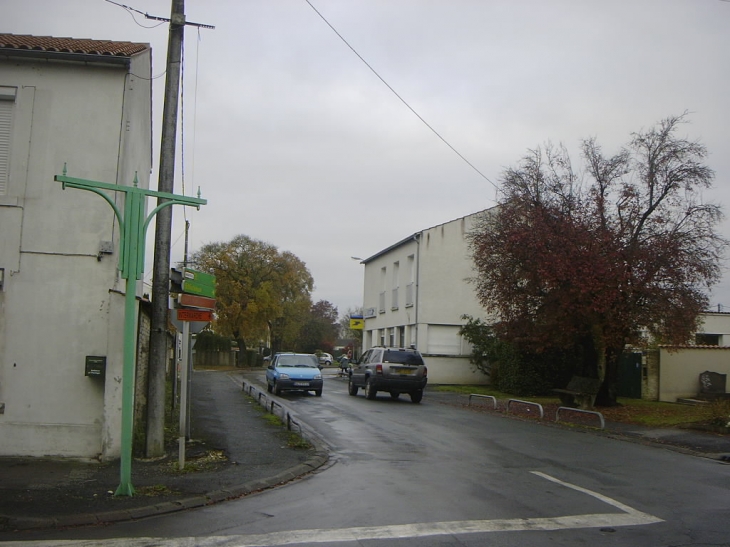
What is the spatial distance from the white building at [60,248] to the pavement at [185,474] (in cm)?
67

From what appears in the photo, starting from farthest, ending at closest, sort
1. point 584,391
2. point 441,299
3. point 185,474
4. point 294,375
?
1. point 441,299
2. point 294,375
3. point 584,391
4. point 185,474

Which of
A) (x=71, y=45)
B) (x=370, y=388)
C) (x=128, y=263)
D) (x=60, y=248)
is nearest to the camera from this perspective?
(x=128, y=263)

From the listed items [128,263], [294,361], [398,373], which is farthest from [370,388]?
[128,263]

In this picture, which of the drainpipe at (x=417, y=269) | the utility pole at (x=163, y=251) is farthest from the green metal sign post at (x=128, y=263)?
the drainpipe at (x=417, y=269)

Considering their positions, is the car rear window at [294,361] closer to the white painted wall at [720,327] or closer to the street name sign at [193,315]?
the street name sign at [193,315]

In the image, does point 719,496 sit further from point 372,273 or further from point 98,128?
point 372,273

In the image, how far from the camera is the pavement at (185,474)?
25.2 feet

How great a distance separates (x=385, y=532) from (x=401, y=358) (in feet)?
56.5

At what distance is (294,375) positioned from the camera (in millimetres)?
26391

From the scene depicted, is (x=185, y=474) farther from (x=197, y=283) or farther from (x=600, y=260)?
(x=600, y=260)

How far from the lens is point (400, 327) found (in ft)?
130

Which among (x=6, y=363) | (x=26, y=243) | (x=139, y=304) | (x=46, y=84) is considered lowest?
(x=6, y=363)

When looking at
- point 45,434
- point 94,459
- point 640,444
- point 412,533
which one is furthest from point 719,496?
point 45,434

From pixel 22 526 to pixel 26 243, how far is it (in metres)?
5.34
